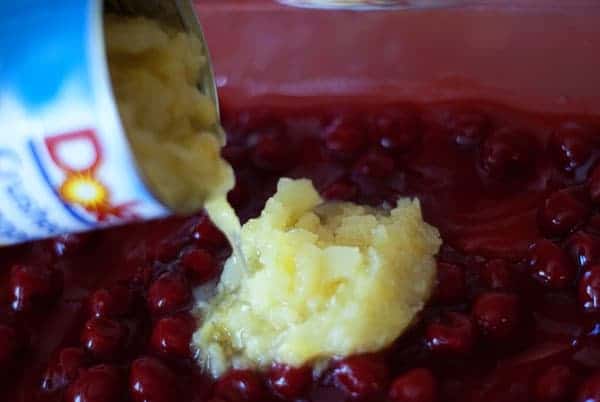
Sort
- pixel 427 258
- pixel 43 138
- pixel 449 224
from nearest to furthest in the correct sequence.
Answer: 1. pixel 43 138
2. pixel 427 258
3. pixel 449 224

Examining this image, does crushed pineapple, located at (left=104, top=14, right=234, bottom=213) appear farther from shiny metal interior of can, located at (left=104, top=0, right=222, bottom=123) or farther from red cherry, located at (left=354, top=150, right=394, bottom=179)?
red cherry, located at (left=354, top=150, right=394, bottom=179)

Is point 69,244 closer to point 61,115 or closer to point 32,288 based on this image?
point 32,288

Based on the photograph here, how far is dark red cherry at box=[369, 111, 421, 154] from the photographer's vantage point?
5.05ft

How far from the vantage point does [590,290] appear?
1.22 m

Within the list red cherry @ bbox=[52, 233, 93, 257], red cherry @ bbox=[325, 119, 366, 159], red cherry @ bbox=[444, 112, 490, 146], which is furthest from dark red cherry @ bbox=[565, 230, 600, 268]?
red cherry @ bbox=[52, 233, 93, 257]

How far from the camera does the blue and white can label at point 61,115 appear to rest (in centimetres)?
84

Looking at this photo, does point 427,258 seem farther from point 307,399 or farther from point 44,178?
point 44,178

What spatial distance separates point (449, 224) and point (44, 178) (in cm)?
73

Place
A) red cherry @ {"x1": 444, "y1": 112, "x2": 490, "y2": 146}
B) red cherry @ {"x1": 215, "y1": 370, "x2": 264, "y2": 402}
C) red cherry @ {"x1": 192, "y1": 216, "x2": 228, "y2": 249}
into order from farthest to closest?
red cherry @ {"x1": 444, "y1": 112, "x2": 490, "y2": 146}, red cherry @ {"x1": 192, "y1": 216, "x2": 228, "y2": 249}, red cherry @ {"x1": 215, "y1": 370, "x2": 264, "y2": 402}

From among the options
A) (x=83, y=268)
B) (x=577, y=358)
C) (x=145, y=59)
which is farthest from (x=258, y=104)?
(x=577, y=358)

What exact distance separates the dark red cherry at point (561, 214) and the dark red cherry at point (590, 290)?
122 millimetres

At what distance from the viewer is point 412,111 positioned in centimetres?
160

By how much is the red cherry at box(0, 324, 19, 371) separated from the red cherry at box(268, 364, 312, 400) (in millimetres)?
394

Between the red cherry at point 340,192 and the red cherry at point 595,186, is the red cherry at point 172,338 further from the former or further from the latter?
the red cherry at point 595,186
